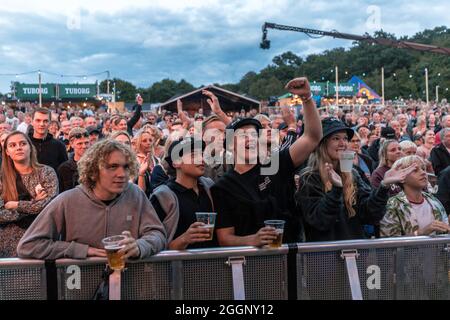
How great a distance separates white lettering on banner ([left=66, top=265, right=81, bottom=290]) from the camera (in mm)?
2436

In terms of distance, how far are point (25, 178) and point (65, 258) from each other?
72.3 inches

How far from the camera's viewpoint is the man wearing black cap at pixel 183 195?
2973mm

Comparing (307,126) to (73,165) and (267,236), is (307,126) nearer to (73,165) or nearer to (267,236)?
(267,236)

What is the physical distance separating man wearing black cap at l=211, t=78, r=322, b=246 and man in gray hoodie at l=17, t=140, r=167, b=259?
0.50 meters

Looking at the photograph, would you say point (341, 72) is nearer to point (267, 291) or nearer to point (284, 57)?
point (284, 57)

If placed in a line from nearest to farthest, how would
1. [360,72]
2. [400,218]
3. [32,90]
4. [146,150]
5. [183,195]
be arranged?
[183,195] < [400,218] < [146,150] < [32,90] < [360,72]

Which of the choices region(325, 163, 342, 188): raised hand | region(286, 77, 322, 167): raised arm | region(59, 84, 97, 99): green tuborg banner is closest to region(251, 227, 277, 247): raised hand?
region(325, 163, 342, 188): raised hand

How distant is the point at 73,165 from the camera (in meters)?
4.96

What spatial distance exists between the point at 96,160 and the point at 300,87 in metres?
1.48

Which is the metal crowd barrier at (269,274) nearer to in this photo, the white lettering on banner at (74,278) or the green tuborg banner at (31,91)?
the white lettering on banner at (74,278)

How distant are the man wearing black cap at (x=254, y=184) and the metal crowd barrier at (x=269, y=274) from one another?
0.92ft

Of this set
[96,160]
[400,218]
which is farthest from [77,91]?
[400,218]

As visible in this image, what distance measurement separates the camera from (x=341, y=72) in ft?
328
